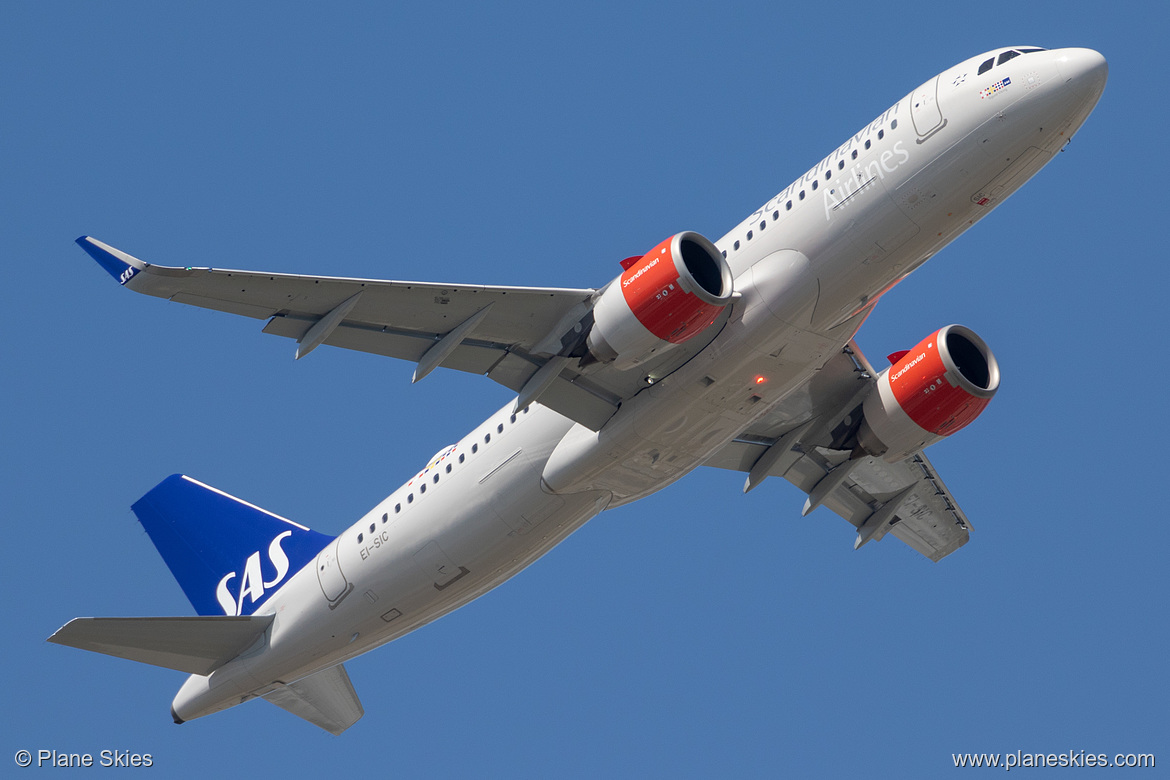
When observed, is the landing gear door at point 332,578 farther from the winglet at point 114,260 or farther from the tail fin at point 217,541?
the winglet at point 114,260

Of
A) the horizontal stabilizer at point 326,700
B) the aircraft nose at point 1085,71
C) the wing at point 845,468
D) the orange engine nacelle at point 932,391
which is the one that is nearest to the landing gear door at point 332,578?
the horizontal stabilizer at point 326,700

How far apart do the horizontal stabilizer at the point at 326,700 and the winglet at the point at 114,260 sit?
12.6 meters

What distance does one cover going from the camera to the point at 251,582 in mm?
31281

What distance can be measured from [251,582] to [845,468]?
13933 mm

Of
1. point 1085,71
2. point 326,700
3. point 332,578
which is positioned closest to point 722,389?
point 1085,71

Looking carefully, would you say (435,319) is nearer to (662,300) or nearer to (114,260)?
(662,300)

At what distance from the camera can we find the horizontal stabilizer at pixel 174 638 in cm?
2723

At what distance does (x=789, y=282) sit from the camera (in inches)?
947

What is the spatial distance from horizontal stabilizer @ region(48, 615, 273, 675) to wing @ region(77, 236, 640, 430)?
7.72m

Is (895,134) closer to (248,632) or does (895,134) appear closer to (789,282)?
(789,282)

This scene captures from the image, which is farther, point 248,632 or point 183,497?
point 183,497

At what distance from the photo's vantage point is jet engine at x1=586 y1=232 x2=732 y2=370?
2342 centimetres

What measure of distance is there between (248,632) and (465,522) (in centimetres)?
600

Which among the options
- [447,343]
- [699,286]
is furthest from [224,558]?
[699,286]
